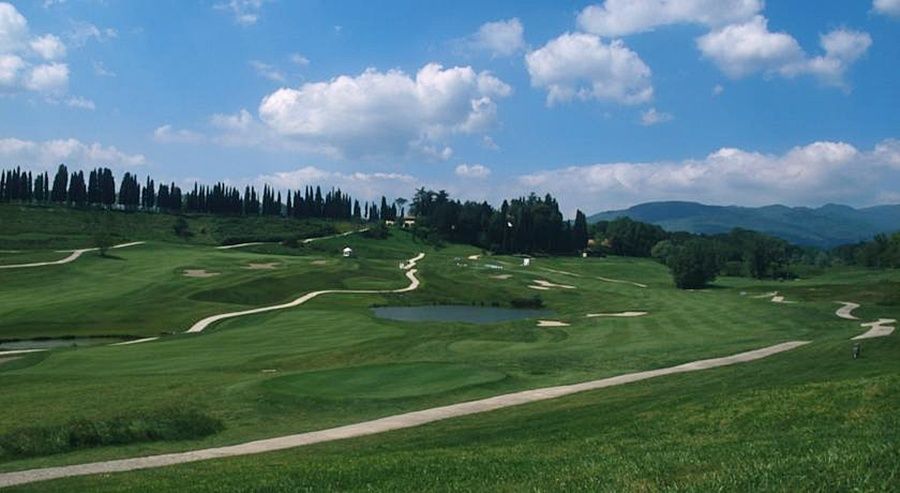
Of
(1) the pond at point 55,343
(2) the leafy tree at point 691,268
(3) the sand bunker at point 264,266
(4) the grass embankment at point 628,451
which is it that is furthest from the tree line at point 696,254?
(4) the grass embankment at point 628,451

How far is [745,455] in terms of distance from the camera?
11.0 meters

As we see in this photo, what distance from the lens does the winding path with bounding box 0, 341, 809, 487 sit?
1667cm

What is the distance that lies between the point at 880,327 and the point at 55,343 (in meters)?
49.3

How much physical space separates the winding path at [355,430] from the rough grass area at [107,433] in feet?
6.08

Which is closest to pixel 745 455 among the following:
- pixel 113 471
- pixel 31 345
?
pixel 113 471

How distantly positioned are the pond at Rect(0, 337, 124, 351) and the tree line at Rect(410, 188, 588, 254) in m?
117

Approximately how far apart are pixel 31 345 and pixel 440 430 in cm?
3890

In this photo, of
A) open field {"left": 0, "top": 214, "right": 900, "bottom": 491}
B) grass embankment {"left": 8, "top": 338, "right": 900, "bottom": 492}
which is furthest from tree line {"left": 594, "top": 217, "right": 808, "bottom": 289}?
grass embankment {"left": 8, "top": 338, "right": 900, "bottom": 492}

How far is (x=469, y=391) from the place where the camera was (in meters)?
27.2

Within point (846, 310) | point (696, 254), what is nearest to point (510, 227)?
point (696, 254)

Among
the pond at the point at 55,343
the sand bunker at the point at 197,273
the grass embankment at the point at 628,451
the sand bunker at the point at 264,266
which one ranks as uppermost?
the grass embankment at the point at 628,451

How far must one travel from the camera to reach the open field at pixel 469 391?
39.0 feet

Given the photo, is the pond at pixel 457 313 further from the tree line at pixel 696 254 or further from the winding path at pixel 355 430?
the winding path at pixel 355 430

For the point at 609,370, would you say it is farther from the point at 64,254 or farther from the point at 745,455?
the point at 64,254
